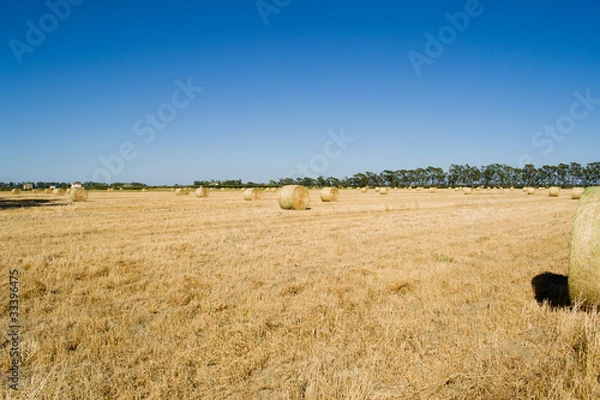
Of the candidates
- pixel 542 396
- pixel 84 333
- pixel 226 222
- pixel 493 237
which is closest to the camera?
pixel 542 396

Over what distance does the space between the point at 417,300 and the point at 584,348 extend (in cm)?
220

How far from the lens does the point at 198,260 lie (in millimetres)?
8406

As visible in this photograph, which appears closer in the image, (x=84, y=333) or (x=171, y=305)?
(x=84, y=333)

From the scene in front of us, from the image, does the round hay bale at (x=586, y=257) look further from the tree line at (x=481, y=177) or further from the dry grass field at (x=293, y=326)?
the tree line at (x=481, y=177)

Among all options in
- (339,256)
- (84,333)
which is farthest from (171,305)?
(339,256)

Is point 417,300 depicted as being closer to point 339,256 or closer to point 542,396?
point 542,396

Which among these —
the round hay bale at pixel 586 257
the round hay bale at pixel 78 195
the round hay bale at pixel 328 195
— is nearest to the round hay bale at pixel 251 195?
the round hay bale at pixel 328 195

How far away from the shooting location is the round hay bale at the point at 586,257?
16.5ft

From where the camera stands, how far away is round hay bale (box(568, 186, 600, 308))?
5.04 meters

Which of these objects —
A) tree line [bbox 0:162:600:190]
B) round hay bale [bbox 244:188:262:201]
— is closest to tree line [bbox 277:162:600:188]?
tree line [bbox 0:162:600:190]

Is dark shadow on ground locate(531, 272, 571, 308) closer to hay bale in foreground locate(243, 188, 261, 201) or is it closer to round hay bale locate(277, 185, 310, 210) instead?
round hay bale locate(277, 185, 310, 210)

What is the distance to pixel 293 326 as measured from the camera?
4.54 meters

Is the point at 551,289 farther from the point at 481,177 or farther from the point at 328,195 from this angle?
the point at 481,177

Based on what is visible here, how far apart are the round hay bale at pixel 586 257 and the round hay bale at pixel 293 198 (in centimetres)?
1780
